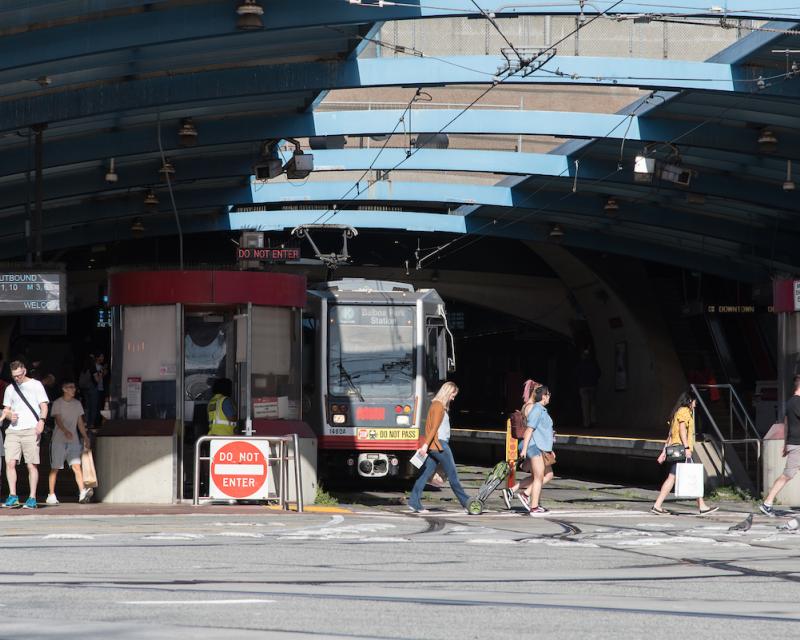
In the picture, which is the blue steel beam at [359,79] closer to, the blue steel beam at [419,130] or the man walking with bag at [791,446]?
the blue steel beam at [419,130]

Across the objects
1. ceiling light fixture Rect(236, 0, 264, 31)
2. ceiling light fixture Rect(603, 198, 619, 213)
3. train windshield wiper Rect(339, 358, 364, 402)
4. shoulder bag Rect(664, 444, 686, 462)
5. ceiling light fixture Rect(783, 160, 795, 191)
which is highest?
ceiling light fixture Rect(236, 0, 264, 31)

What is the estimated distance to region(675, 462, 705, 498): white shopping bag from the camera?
18.3m

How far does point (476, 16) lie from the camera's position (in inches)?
649

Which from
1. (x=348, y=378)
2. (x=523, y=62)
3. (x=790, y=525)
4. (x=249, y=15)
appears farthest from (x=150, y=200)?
(x=790, y=525)

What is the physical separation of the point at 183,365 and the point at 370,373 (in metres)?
5.33

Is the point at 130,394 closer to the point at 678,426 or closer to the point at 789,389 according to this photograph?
the point at 678,426

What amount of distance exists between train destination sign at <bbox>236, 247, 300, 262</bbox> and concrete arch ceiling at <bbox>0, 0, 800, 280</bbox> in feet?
6.07

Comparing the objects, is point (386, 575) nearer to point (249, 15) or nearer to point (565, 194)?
point (249, 15)

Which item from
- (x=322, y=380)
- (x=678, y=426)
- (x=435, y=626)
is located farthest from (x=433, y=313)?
(x=435, y=626)

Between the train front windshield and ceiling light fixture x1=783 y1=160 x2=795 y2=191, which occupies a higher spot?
ceiling light fixture x1=783 y1=160 x2=795 y2=191

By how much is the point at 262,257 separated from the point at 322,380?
2.72m

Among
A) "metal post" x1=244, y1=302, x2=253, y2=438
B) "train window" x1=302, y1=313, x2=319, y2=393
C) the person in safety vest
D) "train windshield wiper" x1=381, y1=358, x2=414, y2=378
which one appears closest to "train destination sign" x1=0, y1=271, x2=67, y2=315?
"metal post" x1=244, y1=302, x2=253, y2=438

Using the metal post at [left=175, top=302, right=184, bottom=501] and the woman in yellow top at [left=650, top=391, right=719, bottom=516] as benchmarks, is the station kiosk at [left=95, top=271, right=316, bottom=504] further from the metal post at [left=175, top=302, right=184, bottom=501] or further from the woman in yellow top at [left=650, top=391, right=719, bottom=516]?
the woman in yellow top at [left=650, top=391, right=719, bottom=516]

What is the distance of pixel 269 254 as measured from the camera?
979 inches
